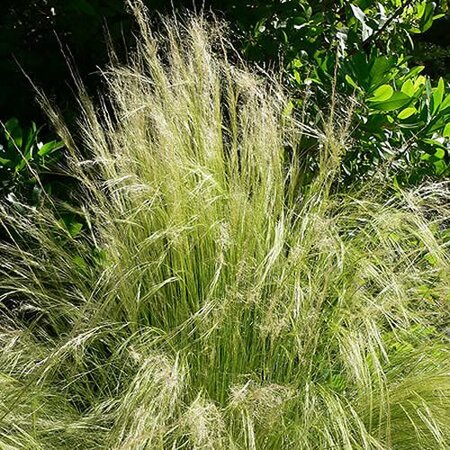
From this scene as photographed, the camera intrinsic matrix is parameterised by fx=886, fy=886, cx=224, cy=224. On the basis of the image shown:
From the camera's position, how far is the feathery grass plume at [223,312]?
1.77 meters

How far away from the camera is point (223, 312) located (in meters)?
1.81

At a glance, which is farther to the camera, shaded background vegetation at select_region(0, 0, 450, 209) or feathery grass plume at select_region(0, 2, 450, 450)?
shaded background vegetation at select_region(0, 0, 450, 209)

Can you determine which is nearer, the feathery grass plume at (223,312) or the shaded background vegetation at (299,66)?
the feathery grass plume at (223,312)

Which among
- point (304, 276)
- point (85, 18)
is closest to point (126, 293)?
point (304, 276)

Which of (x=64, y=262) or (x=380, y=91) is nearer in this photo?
(x=64, y=262)

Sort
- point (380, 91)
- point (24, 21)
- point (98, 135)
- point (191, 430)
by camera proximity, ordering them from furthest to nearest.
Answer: point (24, 21), point (380, 91), point (98, 135), point (191, 430)

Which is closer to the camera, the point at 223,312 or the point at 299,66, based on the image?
the point at 223,312

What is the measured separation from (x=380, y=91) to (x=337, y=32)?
55 centimetres

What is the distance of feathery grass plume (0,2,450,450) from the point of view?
1.77 m

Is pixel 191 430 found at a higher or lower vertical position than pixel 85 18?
lower

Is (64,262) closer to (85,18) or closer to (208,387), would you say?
(208,387)

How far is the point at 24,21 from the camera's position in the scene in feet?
10.3

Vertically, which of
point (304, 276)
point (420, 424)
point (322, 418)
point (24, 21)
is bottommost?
point (420, 424)

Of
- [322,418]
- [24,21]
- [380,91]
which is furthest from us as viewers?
[24,21]
